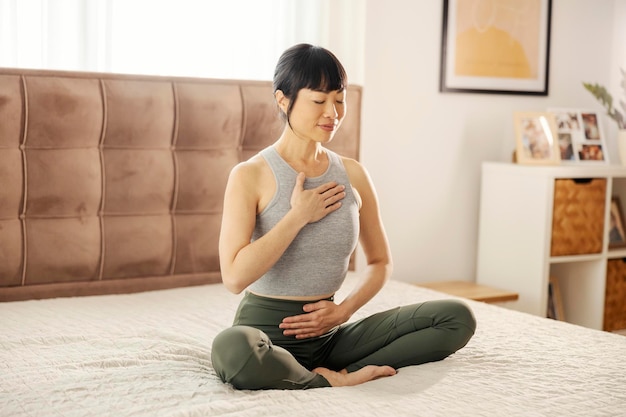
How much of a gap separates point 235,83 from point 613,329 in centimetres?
181

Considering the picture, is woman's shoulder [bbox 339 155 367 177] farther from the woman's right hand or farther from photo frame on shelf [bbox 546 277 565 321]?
photo frame on shelf [bbox 546 277 565 321]

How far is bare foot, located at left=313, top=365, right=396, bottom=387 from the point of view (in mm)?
1671

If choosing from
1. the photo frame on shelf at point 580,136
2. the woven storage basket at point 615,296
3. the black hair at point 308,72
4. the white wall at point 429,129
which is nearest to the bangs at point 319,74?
the black hair at point 308,72

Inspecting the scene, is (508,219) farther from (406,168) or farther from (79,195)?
(79,195)

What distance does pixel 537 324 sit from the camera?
2.22 meters

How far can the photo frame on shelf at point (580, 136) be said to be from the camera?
3.46 metres

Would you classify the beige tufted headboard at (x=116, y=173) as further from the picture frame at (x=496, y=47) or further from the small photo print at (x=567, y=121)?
the small photo print at (x=567, y=121)

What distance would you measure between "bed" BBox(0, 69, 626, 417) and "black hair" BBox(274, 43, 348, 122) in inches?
23.8

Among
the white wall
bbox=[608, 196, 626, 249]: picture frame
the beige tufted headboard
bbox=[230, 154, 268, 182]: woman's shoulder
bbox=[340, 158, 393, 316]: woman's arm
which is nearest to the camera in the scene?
bbox=[230, 154, 268, 182]: woman's shoulder

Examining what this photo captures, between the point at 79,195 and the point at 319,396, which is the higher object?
the point at 79,195

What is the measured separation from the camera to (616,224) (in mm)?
3518

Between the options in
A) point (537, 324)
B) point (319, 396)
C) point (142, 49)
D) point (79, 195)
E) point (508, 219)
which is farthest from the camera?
point (508, 219)

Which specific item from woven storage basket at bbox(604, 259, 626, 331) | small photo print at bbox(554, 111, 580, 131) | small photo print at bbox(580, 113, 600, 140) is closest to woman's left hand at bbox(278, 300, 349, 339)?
woven storage basket at bbox(604, 259, 626, 331)

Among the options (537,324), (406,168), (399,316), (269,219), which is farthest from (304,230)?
(406,168)
